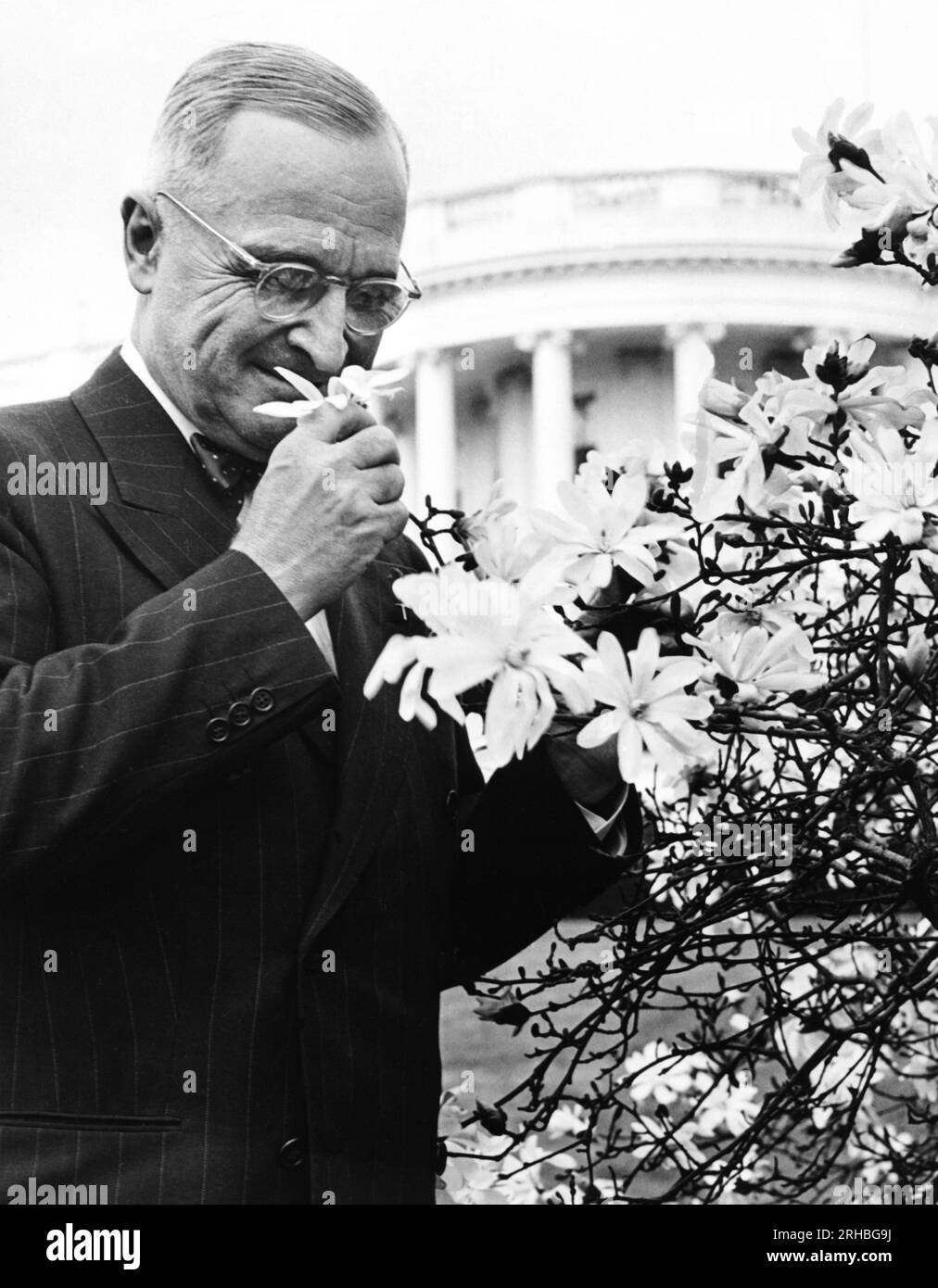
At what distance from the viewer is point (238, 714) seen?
51.7 inches

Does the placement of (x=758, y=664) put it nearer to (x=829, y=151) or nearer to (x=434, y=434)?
(x=829, y=151)

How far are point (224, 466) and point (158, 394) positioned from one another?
11cm

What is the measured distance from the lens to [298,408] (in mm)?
1264

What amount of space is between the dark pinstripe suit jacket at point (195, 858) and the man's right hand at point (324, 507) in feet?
0.09

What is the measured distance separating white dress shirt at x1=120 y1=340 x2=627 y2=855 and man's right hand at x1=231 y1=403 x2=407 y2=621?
0.79ft

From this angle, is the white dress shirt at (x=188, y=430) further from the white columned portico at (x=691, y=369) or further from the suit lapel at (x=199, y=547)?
the white columned portico at (x=691, y=369)

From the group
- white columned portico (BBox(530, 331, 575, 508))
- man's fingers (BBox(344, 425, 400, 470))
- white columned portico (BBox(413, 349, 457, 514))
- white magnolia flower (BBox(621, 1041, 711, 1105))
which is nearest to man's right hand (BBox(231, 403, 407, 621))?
man's fingers (BBox(344, 425, 400, 470))

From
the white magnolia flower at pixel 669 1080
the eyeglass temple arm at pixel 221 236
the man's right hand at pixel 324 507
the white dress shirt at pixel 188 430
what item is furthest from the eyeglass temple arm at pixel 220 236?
the white magnolia flower at pixel 669 1080

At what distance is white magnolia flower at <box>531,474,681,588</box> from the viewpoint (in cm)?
125

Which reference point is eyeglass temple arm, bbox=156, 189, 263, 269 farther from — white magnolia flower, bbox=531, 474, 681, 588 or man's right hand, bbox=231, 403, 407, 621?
white magnolia flower, bbox=531, 474, 681, 588

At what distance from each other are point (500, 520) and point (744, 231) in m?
4.19

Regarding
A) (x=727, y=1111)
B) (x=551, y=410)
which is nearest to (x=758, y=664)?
(x=727, y=1111)
